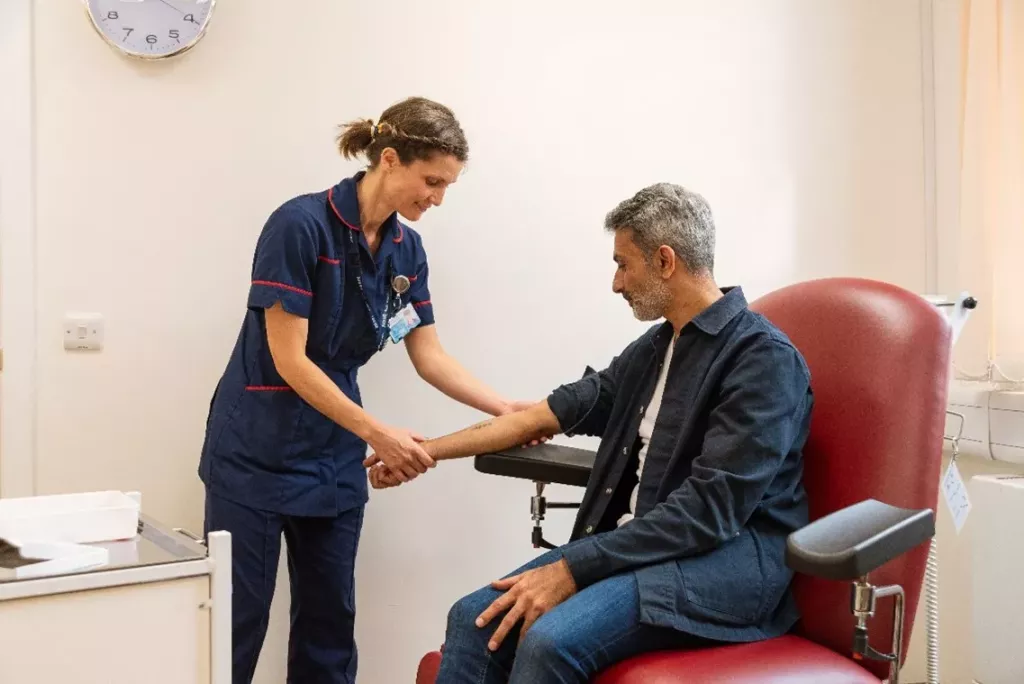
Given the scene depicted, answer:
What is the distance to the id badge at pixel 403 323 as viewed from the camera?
2119mm

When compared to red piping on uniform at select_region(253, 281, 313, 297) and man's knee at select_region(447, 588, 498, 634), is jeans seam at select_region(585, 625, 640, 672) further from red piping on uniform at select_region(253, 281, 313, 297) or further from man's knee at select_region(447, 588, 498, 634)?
red piping on uniform at select_region(253, 281, 313, 297)

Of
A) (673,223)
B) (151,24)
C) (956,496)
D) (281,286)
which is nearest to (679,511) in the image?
(673,223)

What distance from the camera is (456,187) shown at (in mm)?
2436

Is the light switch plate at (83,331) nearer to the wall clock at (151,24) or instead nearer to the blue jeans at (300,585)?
the blue jeans at (300,585)

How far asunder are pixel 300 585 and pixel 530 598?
2.68 ft

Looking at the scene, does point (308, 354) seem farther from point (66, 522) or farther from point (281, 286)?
point (66, 522)

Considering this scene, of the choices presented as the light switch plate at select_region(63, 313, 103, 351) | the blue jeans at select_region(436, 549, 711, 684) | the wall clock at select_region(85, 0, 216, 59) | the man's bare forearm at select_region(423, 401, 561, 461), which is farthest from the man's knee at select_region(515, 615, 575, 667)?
the wall clock at select_region(85, 0, 216, 59)

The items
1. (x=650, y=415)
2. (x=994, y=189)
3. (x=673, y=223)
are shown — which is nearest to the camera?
(x=673, y=223)

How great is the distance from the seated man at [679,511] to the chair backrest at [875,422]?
0.05m

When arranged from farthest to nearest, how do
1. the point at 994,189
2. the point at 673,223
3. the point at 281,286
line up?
the point at 994,189 < the point at 281,286 < the point at 673,223

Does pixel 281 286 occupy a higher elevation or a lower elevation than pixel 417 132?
lower

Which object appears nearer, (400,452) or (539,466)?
(539,466)

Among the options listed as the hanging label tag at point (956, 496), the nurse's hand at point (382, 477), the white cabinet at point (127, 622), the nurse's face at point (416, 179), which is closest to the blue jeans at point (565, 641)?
the white cabinet at point (127, 622)

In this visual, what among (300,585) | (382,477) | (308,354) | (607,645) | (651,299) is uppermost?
(651,299)
